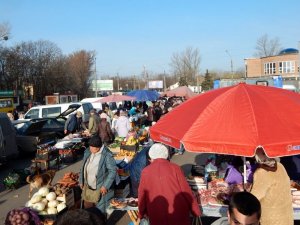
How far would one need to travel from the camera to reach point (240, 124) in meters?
4.00

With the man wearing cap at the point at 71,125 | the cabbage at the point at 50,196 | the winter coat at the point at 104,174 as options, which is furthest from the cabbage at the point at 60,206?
the man wearing cap at the point at 71,125

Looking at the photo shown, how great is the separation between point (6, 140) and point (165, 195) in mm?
9443

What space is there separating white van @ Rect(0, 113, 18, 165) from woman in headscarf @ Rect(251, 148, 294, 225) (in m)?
9.83

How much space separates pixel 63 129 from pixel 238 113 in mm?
13943

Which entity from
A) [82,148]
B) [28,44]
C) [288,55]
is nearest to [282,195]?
[82,148]

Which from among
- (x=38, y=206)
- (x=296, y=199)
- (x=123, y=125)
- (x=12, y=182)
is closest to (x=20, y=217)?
(x=38, y=206)

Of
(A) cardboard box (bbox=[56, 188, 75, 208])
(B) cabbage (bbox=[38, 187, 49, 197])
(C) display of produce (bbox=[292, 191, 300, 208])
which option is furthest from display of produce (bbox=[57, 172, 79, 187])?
(C) display of produce (bbox=[292, 191, 300, 208])

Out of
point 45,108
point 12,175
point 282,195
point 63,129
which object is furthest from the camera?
point 45,108

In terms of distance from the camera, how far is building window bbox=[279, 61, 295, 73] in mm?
78625

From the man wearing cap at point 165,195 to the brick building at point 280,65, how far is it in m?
75.1

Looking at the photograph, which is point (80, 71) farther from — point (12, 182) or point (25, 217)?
point (25, 217)

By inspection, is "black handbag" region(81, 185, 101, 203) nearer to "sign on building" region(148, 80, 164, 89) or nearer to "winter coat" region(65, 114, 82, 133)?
"winter coat" region(65, 114, 82, 133)

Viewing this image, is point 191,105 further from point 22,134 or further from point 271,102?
point 22,134

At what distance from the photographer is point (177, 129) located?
4.56 meters
